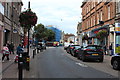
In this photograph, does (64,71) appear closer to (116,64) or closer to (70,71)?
(70,71)

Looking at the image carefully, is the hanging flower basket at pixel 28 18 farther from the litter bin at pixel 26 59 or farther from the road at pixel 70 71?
the litter bin at pixel 26 59

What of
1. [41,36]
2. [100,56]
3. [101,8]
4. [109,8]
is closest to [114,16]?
[109,8]

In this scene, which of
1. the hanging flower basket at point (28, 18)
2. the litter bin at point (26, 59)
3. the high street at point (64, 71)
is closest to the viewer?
the high street at point (64, 71)

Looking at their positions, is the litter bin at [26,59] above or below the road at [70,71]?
above

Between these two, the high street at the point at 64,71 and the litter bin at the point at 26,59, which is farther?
the litter bin at the point at 26,59

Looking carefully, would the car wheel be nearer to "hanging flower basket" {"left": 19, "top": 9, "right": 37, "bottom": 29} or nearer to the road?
the road

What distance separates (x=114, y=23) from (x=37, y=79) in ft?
57.7

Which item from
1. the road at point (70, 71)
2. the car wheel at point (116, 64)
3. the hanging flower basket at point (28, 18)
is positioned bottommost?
the road at point (70, 71)

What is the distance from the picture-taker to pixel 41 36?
239 feet

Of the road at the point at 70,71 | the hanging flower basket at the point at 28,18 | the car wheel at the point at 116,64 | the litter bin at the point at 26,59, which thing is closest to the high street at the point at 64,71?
the road at the point at 70,71

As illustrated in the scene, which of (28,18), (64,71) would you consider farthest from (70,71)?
(28,18)

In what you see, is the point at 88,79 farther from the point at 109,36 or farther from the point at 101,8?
the point at 101,8

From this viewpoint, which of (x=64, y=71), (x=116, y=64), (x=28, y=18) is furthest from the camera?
(x=28, y=18)

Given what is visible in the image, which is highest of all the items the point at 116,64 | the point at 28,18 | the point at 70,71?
the point at 28,18
